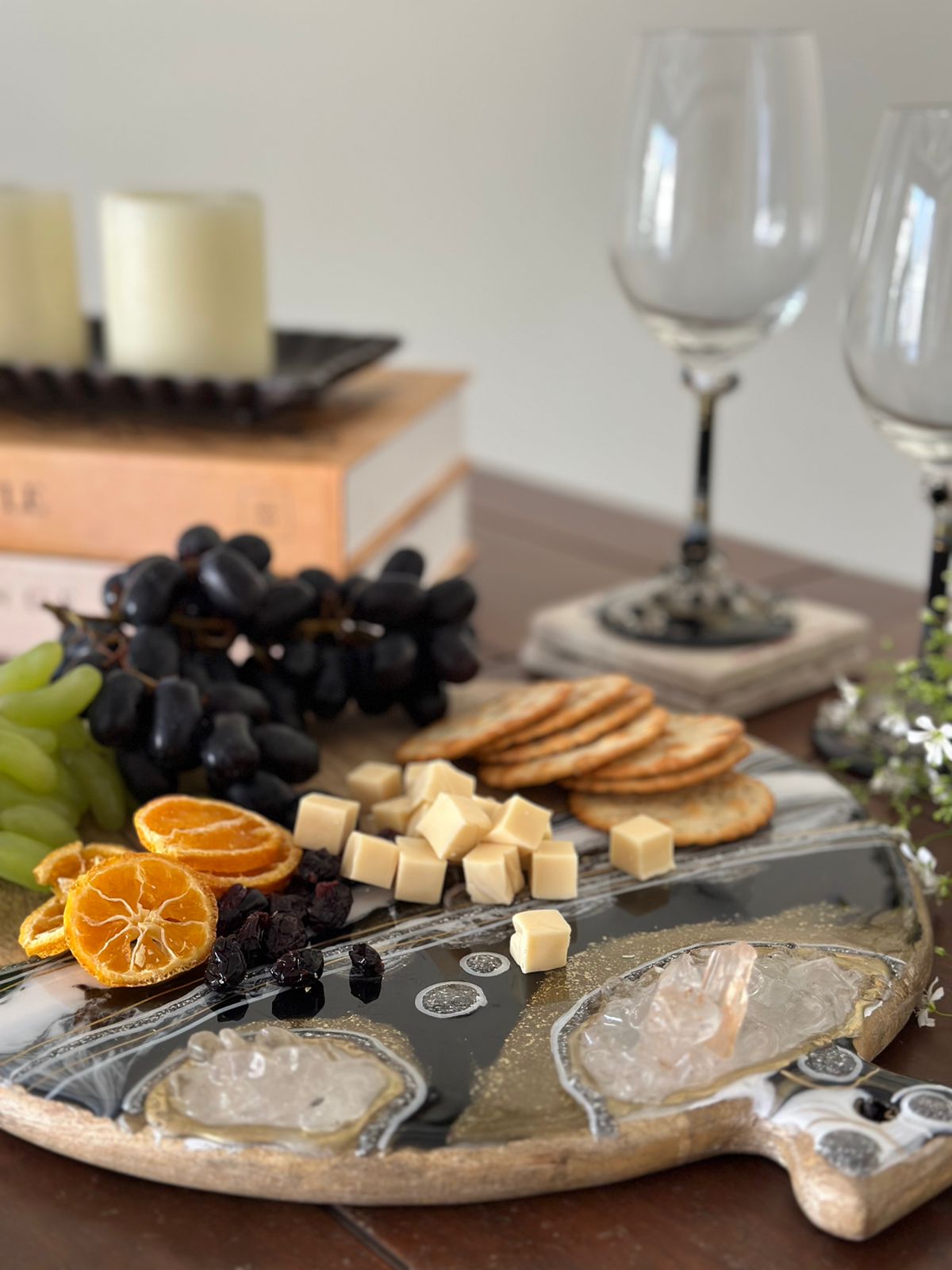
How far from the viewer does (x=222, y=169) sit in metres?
2.37

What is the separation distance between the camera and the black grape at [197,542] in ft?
2.72

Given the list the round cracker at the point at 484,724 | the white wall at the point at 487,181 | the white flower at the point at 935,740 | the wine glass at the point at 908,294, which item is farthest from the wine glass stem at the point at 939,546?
the white wall at the point at 487,181

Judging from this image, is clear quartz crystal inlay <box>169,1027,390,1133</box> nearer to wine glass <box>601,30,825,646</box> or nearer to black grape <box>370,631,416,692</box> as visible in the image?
black grape <box>370,631,416,692</box>

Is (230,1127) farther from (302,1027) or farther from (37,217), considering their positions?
(37,217)

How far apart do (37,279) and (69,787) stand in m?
0.60

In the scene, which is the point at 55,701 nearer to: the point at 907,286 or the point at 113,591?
the point at 113,591

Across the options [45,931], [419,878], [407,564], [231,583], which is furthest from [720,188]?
[45,931]

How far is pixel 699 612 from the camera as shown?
1050 millimetres

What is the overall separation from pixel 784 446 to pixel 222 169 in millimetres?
1135

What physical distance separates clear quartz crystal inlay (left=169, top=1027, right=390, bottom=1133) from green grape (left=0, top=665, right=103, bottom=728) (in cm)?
25

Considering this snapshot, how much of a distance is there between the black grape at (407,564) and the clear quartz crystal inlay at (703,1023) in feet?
1.31

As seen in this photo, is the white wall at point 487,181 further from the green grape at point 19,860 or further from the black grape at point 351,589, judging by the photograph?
the green grape at point 19,860

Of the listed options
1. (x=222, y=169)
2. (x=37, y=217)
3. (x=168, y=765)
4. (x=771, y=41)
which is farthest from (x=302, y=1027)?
(x=222, y=169)

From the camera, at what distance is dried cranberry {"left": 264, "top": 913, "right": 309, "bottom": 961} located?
0.60 m
